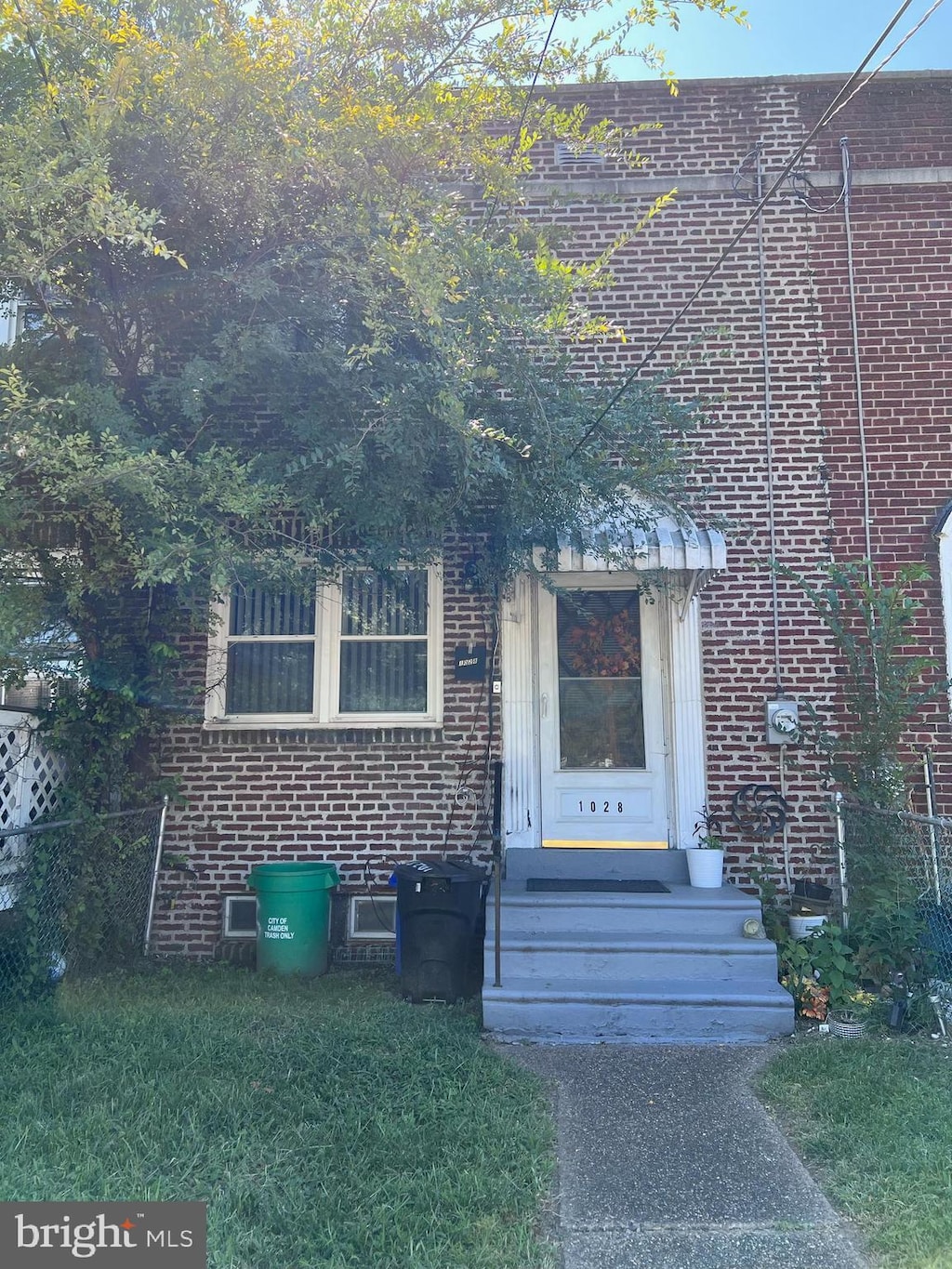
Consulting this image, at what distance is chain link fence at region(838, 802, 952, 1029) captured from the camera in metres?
5.41

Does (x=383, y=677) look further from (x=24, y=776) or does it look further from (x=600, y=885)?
(x=24, y=776)

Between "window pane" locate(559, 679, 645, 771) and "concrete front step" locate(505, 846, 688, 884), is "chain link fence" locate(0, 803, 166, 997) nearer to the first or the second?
"concrete front step" locate(505, 846, 688, 884)

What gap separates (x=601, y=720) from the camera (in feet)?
23.1

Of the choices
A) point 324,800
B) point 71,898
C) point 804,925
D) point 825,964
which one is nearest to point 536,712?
point 324,800

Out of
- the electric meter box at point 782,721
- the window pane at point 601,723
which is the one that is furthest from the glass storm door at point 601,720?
the electric meter box at point 782,721

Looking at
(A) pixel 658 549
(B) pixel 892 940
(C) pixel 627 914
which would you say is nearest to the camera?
(B) pixel 892 940

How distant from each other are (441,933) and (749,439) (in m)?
4.41

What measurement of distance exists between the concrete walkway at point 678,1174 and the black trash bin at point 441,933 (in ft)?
2.96

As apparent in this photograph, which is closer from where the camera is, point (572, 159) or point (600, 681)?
point (600, 681)

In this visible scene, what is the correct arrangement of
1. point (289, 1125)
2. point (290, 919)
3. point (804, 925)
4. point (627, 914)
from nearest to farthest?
1. point (289, 1125)
2. point (627, 914)
3. point (804, 925)
4. point (290, 919)

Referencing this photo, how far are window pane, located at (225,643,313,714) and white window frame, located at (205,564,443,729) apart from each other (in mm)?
56

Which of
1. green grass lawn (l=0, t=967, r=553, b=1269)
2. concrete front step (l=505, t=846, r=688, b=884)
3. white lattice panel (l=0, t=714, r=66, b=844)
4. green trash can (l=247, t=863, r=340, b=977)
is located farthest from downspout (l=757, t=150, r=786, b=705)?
white lattice panel (l=0, t=714, r=66, b=844)

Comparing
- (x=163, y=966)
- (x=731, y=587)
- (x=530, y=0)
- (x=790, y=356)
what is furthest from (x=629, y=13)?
(x=163, y=966)

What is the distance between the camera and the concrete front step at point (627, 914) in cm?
566
